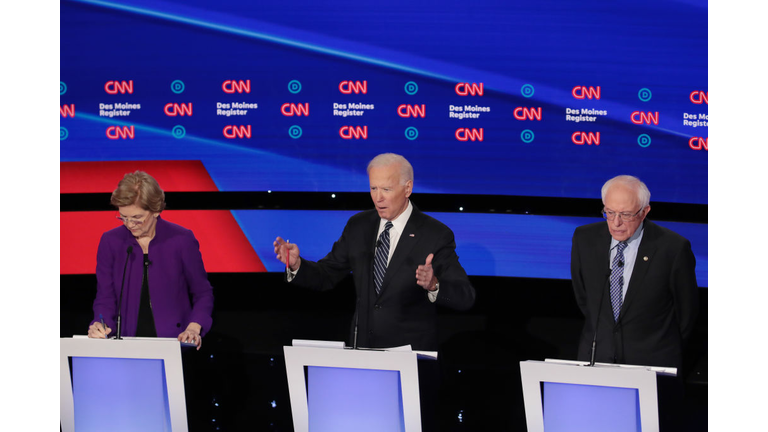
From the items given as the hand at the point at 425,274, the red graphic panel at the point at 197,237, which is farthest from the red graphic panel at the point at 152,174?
the hand at the point at 425,274

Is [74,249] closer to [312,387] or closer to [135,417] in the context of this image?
[135,417]

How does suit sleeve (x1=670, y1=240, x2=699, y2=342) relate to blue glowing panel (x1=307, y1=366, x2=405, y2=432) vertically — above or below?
above

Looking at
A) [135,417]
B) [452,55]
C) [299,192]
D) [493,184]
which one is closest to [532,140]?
[493,184]

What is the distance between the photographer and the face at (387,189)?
126 inches

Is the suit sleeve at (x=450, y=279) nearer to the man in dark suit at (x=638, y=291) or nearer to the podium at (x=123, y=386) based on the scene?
the man in dark suit at (x=638, y=291)

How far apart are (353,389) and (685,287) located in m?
1.61

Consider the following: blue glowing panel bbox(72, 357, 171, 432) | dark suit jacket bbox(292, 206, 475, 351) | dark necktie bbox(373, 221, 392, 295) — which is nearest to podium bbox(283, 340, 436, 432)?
blue glowing panel bbox(72, 357, 171, 432)

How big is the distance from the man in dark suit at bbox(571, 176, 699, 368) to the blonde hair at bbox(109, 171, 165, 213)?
6.92 feet

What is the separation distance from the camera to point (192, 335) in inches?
118

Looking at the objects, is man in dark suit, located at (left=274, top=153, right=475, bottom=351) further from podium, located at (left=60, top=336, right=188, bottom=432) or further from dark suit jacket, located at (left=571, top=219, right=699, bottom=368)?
podium, located at (left=60, top=336, right=188, bottom=432)

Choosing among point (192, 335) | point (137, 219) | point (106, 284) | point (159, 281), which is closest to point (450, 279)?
point (192, 335)

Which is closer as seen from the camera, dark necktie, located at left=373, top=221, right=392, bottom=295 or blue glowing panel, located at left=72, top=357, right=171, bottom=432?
blue glowing panel, located at left=72, top=357, right=171, bottom=432

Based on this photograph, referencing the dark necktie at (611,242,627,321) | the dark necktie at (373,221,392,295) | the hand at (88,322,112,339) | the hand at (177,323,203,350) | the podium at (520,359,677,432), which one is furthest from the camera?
the dark necktie at (373,221,392,295)

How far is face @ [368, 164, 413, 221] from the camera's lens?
320 centimetres
